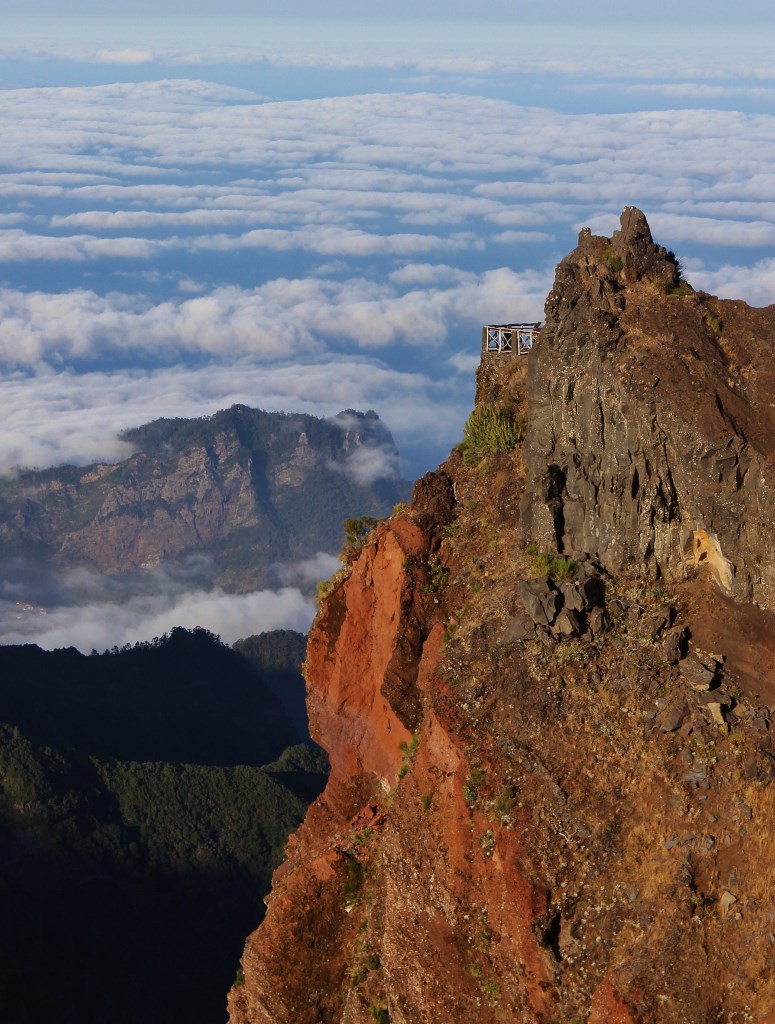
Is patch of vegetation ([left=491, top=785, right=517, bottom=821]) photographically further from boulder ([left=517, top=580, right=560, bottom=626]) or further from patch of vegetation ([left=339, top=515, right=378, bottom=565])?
patch of vegetation ([left=339, top=515, right=378, bottom=565])

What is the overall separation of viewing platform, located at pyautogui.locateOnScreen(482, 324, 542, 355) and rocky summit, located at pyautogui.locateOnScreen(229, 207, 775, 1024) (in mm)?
3622

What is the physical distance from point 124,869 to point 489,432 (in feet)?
221

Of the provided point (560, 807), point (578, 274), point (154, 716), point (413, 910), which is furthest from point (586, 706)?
point (154, 716)

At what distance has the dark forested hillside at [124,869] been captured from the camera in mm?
85812

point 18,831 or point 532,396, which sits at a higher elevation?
point 532,396

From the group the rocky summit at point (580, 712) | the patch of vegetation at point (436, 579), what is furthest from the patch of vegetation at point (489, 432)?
the patch of vegetation at point (436, 579)

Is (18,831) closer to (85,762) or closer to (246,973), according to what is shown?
(85,762)

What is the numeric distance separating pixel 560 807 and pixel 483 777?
65.4 inches

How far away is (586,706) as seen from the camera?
94.8ft

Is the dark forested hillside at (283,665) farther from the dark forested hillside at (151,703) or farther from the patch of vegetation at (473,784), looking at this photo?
the patch of vegetation at (473,784)

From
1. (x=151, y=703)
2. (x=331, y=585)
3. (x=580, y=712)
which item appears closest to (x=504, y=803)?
(x=580, y=712)

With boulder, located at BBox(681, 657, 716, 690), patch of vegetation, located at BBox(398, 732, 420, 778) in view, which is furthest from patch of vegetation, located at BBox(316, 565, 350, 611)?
boulder, located at BBox(681, 657, 716, 690)

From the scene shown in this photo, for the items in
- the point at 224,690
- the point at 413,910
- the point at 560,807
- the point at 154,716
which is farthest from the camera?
the point at 224,690

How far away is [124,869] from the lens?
311 ft
